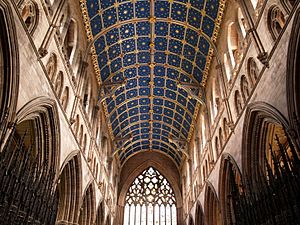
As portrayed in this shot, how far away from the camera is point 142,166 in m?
32.5

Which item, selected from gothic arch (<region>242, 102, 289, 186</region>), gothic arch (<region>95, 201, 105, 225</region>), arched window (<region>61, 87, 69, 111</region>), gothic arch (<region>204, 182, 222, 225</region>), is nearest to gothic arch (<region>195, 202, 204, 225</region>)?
gothic arch (<region>204, 182, 222, 225</region>)

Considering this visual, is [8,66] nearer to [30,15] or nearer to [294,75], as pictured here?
[30,15]

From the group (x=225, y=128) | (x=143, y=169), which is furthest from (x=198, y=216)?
(x=143, y=169)

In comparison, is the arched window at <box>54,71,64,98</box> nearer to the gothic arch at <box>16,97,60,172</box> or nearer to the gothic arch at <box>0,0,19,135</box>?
the gothic arch at <box>16,97,60,172</box>

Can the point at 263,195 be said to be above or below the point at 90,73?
below

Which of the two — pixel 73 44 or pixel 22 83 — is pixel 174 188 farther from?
pixel 22 83

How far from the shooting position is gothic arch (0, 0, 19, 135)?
7863 millimetres

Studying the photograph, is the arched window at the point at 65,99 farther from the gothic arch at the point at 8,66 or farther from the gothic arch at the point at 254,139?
the gothic arch at the point at 254,139

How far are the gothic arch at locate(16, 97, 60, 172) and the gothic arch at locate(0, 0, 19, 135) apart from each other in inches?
71.0

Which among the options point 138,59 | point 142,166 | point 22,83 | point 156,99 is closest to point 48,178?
point 22,83

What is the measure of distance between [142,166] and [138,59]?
15.3m

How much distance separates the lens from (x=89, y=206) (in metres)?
18.3

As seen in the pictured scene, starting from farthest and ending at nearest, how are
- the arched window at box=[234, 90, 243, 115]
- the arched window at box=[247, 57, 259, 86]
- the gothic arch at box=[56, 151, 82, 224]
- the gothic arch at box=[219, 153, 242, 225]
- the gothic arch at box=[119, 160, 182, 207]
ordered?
1. the gothic arch at box=[119, 160, 182, 207]
2. the gothic arch at box=[219, 153, 242, 225]
3. the gothic arch at box=[56, 151, 82, 224]
4. the arched window at box=[234, 90, 243, 115]
5. the arched window at box=[247, 57, 259, 86]

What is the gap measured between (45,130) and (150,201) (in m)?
22.1
